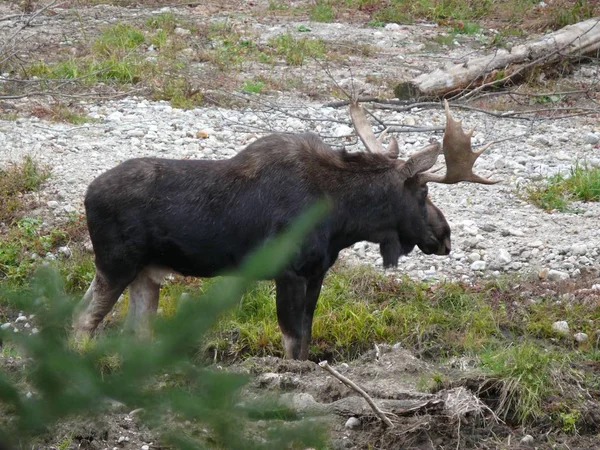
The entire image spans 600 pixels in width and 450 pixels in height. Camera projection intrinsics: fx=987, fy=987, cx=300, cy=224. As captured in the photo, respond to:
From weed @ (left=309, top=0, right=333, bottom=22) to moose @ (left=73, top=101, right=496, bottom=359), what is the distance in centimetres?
1070

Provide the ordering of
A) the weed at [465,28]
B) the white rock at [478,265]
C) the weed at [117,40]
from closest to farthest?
the white rock at [478,265] < the weed at [117,40] < the weed at [465,28]

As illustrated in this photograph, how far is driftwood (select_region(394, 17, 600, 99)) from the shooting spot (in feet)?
44.2

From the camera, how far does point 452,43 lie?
1689 centimetres

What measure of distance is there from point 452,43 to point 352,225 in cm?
1012

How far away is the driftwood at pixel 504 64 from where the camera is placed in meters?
13.5

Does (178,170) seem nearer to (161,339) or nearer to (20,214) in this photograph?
(20,214)

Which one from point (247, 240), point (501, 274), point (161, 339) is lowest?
point (501, 274)

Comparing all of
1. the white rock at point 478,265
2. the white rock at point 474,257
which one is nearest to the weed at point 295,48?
the white rock at point 474,257

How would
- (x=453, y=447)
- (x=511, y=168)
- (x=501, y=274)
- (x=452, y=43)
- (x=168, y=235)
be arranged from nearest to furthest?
(x=453, y=447) → (x=168, y=235) → (x=501, y=274) → (x=511, y=168) → (x=452, y=43)

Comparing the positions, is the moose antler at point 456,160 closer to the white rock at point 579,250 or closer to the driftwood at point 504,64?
the white rock at point 579,250

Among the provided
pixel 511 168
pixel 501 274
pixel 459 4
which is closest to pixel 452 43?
pixel 459 4

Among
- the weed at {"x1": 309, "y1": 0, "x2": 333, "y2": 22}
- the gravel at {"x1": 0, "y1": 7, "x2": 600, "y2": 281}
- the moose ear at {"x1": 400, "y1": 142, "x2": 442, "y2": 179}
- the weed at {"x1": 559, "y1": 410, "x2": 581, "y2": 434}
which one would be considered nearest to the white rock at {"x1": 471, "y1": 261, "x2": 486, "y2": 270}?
the gravel at {"x1": 0, "y1": 7, "x2": 600, "y2": 281}

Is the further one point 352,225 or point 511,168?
point 511,168

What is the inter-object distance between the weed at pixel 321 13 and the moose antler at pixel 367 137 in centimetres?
981
